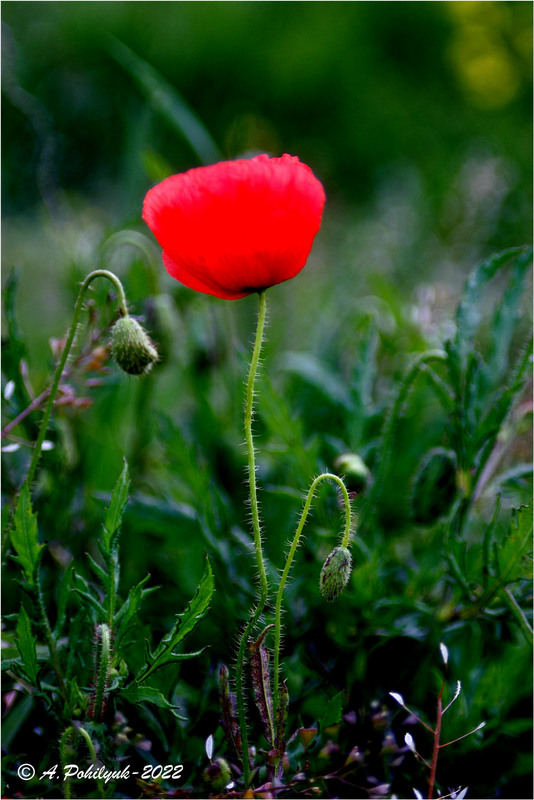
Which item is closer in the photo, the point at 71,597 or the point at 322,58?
the point at 71,597

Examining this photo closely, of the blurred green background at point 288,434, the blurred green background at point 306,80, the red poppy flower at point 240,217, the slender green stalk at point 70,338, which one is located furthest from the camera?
the blurred green background at point 306,80

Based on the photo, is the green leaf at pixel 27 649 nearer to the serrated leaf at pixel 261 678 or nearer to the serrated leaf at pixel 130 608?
the serrated leaf at pixel 130 608

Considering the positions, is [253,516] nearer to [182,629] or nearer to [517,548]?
[182,629]

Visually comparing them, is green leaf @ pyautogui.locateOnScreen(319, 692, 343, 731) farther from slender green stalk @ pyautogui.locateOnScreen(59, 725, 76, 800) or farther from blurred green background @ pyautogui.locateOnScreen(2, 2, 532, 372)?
blurred green background @ pyautogui.locateOnScreen(2, 2, 532, 372)

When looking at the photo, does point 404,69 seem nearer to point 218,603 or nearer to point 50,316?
point 50,316

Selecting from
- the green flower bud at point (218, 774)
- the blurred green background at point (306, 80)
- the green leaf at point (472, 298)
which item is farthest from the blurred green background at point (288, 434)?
the blurred green background at point (306, 80)

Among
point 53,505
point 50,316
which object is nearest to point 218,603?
point 53,505

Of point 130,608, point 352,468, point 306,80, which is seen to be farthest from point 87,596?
point 306,80
